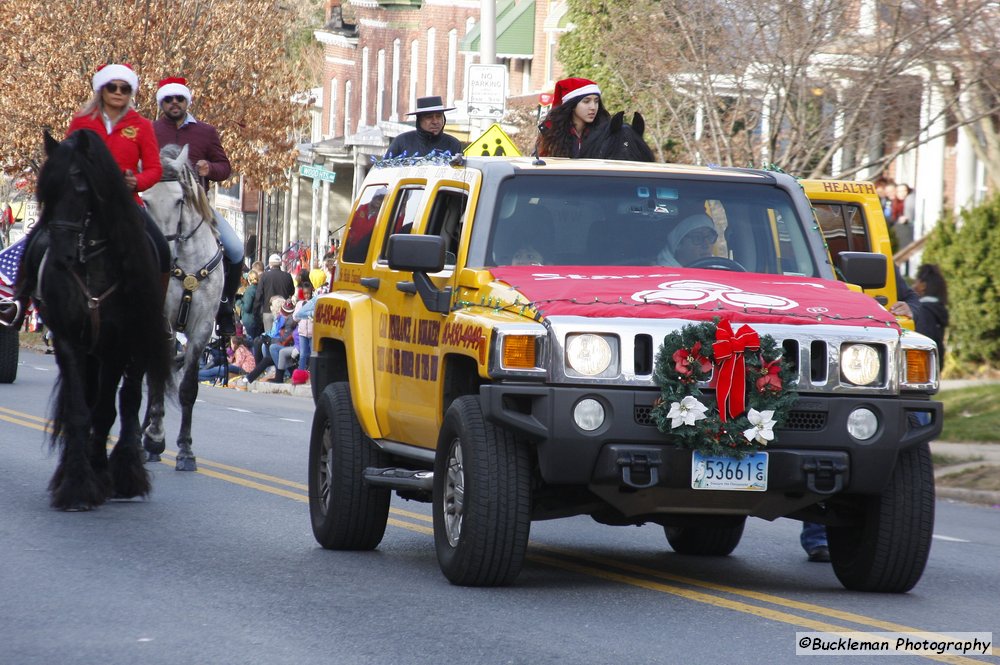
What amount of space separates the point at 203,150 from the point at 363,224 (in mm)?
4081

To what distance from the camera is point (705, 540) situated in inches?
395

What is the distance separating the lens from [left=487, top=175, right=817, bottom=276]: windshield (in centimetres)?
898

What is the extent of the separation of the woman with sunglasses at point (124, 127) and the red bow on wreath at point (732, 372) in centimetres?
515

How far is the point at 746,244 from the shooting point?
30.2ft

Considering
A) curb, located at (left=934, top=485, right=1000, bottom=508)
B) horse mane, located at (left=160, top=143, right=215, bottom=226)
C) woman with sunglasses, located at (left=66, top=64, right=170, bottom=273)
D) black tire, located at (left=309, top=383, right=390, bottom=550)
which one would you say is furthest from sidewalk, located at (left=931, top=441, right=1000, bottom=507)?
woman with sunglasses, located at (left=66, top=64, right=170, bottom=273)

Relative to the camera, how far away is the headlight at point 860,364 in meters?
7.94

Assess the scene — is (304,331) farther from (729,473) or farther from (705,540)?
(729,473)

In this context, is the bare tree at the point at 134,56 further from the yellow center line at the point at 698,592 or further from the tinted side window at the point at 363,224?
the yellow center line at the point at 698,592

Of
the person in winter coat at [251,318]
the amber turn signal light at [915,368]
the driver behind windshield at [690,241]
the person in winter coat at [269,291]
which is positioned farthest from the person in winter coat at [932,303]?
the person in winter coat at [251,318]

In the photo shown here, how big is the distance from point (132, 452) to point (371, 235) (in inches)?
93.9

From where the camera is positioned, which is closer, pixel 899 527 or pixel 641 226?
pixel 899 527


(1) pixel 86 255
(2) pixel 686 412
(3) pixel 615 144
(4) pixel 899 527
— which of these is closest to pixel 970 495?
(3) pixel 615 144

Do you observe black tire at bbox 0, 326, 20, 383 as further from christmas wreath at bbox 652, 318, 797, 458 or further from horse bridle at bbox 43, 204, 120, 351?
christmas wreath at bbox 652, 318, 797, 458

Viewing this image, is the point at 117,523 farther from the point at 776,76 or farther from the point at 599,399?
the point at 776,76
